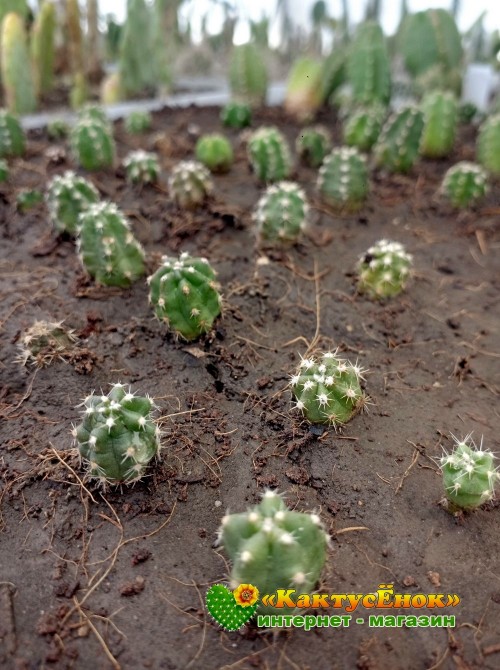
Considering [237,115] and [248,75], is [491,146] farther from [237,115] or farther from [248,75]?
[248,75]

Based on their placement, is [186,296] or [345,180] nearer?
[186,296]

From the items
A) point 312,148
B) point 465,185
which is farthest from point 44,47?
point 465,185

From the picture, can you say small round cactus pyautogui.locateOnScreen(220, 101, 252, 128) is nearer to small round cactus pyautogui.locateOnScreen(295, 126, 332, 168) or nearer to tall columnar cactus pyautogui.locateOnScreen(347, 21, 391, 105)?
small round cactus pyautogui.locateOnScreen(295, 126, 332, 168)

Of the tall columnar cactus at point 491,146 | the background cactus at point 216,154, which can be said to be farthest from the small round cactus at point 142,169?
the tall columnar cactus at point 491,146

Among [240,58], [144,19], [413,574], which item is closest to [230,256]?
[413,574]

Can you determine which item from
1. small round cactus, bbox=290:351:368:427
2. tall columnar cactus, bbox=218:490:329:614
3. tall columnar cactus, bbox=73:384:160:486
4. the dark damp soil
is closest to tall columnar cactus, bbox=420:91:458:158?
the dark damp soil

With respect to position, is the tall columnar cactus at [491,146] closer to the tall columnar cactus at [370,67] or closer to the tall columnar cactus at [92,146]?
the tall columnar cactus at [370,67]

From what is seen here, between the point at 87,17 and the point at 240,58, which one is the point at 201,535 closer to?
the point at 240,58
